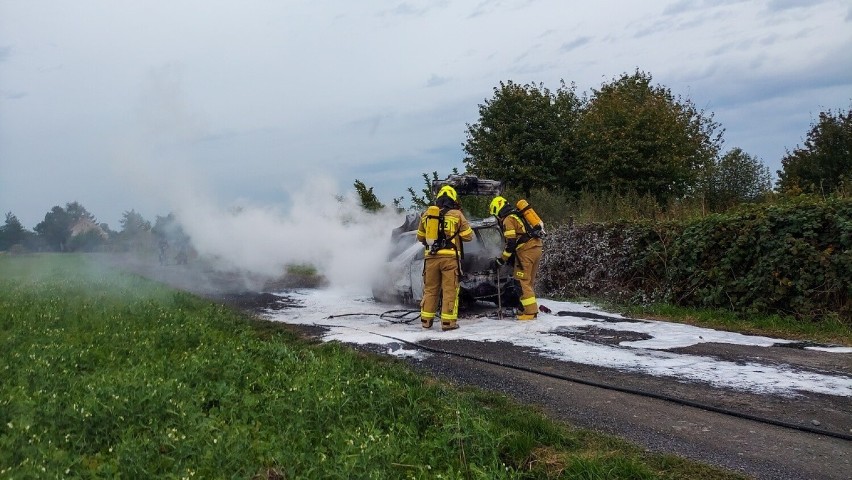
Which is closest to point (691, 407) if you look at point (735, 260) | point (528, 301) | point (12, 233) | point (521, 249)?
point (528, 301)

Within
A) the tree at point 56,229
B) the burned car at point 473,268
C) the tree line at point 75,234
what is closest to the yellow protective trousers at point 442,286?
the burned car at point 473,268

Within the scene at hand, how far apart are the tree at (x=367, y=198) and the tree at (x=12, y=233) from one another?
1036 inches

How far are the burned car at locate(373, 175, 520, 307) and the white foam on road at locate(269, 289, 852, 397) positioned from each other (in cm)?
52

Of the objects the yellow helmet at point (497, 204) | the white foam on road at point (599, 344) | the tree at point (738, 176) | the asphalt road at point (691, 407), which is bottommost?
the asphalt road at point (691, 407)

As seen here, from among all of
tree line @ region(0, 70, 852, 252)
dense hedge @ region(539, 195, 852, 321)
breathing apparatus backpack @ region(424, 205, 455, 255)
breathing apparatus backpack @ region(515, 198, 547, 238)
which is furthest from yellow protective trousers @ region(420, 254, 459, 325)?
tree line @ region(0, 70, 852, 252)

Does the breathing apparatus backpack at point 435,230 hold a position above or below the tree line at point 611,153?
below

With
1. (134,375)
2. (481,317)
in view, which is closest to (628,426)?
(134,375)

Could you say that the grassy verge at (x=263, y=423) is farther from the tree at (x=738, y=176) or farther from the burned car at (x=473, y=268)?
the tree at (x=738, y=176)

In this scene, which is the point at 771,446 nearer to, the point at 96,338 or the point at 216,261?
the point at 96,338

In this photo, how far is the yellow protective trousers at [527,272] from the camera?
34.9 ft

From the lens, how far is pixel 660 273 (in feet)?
39.1

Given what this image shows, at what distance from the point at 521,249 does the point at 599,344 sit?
2.66 metres

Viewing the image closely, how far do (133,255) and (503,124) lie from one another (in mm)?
28474

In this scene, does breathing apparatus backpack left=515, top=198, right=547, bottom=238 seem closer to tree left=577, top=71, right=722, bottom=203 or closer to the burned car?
the burned car
